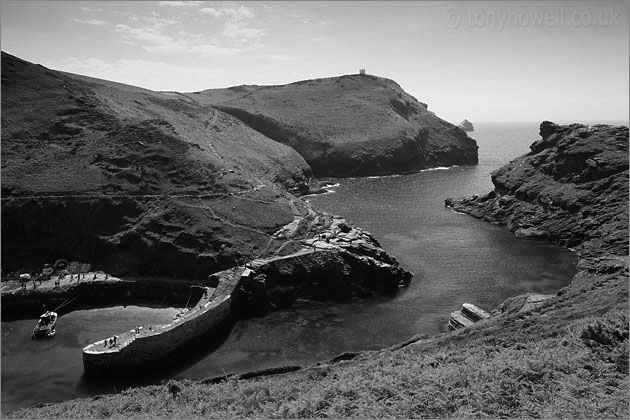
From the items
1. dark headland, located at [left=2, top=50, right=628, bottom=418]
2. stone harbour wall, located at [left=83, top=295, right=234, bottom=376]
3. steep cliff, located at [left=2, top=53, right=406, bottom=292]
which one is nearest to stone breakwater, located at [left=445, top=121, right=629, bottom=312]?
dark headland, located at [left=2, top=50, right=628, bottom=418]

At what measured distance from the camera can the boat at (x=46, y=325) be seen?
5269cm

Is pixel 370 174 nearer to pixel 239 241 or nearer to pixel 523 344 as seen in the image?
pixel 239 241

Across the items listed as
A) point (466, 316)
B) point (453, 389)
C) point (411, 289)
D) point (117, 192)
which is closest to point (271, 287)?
point (411, 289)

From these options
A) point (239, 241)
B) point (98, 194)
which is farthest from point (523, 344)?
point (98, 194)

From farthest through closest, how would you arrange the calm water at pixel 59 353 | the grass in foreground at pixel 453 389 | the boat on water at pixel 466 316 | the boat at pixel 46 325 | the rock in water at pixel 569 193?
the rock in water at pixel 569 193, the boat at pixel 46 325, the boat on water at pixel 466 316, the calm water at pixel 59 353, the grass in foreground at pixel 453 389

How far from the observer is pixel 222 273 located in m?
63.6

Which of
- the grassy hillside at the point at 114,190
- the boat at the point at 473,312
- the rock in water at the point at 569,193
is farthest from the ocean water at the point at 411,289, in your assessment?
the grassy hillside at the point at 114,190

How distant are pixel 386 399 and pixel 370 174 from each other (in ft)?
496

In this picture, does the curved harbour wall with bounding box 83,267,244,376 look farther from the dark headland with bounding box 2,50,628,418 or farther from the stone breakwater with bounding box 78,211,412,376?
the dark headland with bounding box 2,50,628,418

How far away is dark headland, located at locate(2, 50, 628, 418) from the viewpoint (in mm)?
24875

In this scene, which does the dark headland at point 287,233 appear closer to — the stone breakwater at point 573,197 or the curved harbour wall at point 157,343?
the stone breakwater at point 573,197

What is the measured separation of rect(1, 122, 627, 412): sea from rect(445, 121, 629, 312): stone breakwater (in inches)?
183

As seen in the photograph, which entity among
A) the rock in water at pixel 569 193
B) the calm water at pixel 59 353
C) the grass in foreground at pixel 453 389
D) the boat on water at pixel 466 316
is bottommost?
the calm water at pixel 59 353

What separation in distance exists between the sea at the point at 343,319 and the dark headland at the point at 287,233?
468cm
